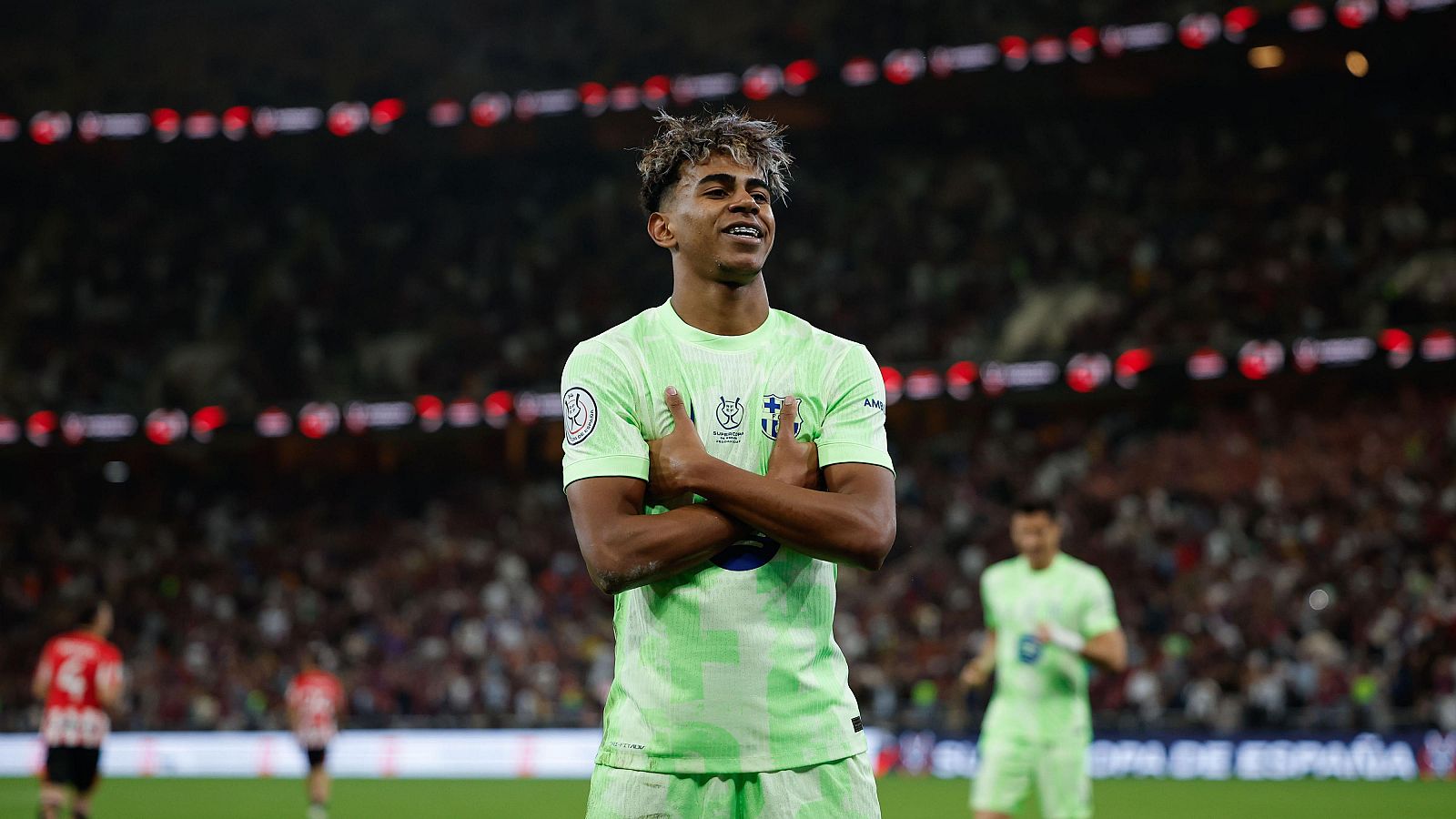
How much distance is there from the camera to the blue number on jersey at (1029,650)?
32.0 ft

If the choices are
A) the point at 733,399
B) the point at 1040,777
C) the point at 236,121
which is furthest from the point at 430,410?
the point at 733,399

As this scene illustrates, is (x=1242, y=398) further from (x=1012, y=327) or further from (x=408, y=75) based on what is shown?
(x=408, y=75)

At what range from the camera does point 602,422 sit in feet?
11.8

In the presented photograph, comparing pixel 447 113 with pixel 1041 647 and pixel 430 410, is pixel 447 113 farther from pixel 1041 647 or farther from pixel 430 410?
pixel 1041 647

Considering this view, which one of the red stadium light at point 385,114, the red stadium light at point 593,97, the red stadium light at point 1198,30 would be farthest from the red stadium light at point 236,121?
the red stadium light at point 1198,30

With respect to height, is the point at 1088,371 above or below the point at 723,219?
above

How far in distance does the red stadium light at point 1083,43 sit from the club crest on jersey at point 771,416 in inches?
1009

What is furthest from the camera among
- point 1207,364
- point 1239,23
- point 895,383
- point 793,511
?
point 895,383

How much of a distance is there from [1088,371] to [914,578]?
4.59 meters

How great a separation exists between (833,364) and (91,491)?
3222cm

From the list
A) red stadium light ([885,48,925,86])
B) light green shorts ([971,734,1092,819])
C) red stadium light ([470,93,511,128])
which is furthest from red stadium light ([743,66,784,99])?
light green shorts ([971,734,1092,819])

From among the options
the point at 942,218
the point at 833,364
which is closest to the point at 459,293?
the point at 942,218

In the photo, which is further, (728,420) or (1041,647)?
(1041,647)

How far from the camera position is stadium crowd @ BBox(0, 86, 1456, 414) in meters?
27.1
